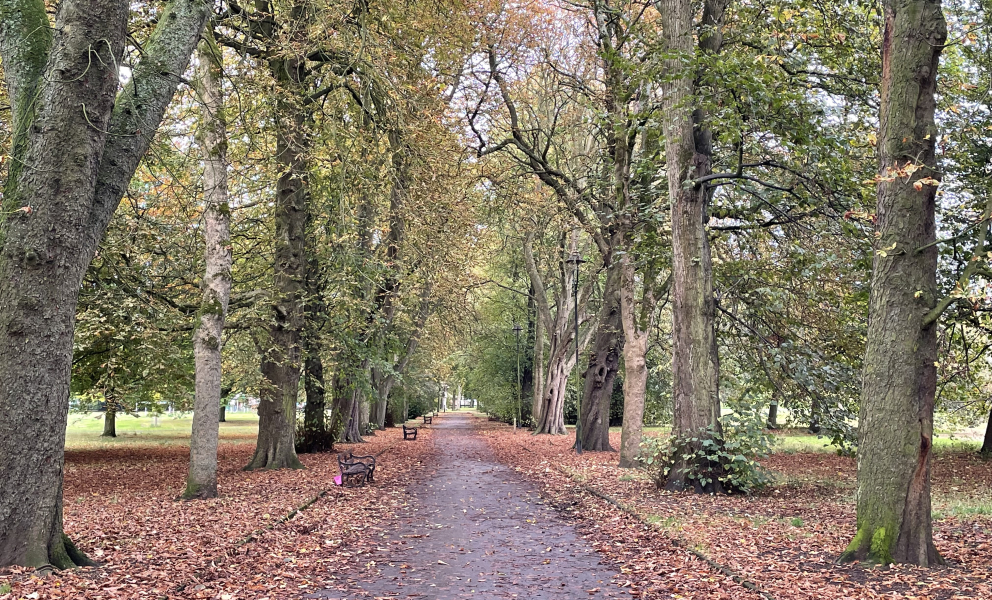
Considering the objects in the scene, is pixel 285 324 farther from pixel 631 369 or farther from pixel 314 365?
pixel 631 369

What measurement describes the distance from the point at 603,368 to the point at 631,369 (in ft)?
13.3

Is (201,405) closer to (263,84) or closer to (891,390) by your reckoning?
(263,84)

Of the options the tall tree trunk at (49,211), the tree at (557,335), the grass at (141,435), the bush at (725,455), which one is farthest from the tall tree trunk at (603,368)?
the tall tree trunk at (49,211)

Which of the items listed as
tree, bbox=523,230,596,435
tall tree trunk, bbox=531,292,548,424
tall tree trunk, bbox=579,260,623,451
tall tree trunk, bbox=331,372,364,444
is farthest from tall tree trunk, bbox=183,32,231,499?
tall tree trunk, bbox=531,292,548,424

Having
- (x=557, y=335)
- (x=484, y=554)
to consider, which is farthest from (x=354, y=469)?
(x=557, y=335)

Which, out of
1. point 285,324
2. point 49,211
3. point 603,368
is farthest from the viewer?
point 603,368

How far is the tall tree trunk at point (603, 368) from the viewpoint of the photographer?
19703 mm

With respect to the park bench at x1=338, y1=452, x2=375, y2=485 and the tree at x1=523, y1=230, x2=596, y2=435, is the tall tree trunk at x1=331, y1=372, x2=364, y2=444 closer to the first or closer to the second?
the park bench at x1=338, y1=452, x2=375, y2=485

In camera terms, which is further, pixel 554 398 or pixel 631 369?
pixel 554 398

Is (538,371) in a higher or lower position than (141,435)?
higher

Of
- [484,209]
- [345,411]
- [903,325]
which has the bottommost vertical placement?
[345,411]

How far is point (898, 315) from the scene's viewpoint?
6367 millimetres

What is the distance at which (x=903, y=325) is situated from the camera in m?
6.33

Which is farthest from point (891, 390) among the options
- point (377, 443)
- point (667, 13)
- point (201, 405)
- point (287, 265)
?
point (377, 443)
